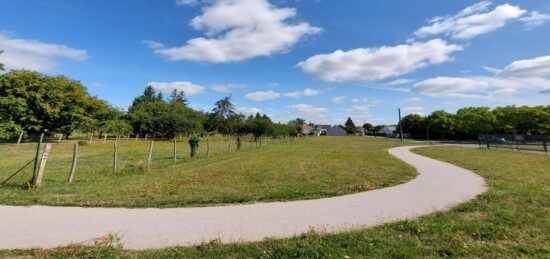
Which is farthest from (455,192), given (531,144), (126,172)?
(531,144)

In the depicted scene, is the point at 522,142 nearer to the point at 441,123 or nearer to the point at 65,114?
the point at 441,123

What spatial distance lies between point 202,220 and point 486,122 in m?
71.5

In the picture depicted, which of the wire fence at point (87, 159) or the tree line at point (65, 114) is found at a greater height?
the tree line at point (65, 114)

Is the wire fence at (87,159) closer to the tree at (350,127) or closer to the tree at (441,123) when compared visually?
the tree at (441,123)

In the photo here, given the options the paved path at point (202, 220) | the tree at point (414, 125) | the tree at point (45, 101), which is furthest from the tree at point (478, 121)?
the tree at point (45, 101)

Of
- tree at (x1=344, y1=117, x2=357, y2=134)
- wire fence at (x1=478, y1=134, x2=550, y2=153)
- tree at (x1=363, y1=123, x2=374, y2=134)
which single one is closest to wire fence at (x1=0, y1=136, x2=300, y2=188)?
wire fence at (x1=478, y1=134, x2=550, y2=153)

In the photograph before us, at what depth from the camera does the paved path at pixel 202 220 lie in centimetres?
500

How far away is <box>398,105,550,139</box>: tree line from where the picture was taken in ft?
183

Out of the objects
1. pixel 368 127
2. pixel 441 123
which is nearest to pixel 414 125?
pixel 441 123

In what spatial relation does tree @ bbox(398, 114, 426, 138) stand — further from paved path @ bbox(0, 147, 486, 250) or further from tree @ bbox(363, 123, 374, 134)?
paved path @ bbox(0, 147, 486, 250)

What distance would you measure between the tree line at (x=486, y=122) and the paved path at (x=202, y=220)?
62.2 m

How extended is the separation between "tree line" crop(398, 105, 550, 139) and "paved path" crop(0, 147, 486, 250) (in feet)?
204

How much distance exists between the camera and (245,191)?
8633 millimetres

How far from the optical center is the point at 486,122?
63406 millimetres
